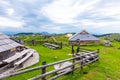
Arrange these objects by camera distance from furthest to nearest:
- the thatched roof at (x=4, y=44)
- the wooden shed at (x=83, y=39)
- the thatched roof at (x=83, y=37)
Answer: the thatched roof at (x=83, y=37) → the wooden shed at (x=83, y=39) → the thatched roof at (x=4, y=44)

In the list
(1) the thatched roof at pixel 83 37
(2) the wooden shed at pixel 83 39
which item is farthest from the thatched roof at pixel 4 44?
(1) the thatched roof at pixel 83 37

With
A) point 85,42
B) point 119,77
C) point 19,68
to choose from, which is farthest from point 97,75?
point 85,42

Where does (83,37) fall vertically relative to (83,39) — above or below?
above

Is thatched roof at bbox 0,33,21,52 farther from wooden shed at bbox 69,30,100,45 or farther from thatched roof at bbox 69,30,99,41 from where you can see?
thatched roof at bbox 69,30,99,41

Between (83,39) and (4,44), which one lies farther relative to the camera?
(83,39)

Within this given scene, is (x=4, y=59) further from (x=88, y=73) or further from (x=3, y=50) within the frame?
(x=88, y=73)

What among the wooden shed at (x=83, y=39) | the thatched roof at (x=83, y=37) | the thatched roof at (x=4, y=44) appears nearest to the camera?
the thatched roof at (x=4, y=44)

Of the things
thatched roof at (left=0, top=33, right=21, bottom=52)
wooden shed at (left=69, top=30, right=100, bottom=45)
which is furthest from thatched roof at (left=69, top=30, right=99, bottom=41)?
thatched roof at (left=0, top=33, right=21, bottom=52)

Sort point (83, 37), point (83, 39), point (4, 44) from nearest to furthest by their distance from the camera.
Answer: point (4, 44) < point (83, 39) < point (83, 37)

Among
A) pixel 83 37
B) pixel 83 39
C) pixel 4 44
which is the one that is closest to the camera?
pixel 4 44

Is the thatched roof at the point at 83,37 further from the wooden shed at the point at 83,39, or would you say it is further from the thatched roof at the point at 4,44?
the thatched roof at the point at 4,44

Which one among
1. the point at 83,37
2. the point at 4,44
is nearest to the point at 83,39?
the point at 83,37

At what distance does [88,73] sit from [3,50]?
7995 millimetres

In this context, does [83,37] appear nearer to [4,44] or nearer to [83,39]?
[83,39]
